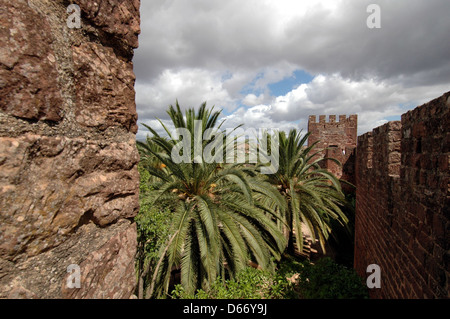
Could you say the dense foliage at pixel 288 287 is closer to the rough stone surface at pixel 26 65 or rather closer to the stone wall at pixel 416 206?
the stone wall at pixel 416 206

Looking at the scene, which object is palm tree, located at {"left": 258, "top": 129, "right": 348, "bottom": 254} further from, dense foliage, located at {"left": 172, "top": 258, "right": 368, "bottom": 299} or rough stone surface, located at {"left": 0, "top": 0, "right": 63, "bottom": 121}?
rough stone surface, located at {"left": 0, "top": 0, "right": 63, "bottom": 121}

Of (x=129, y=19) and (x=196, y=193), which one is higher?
(x=129, y=19)

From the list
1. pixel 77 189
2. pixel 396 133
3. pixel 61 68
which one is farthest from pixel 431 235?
pixel 61 68

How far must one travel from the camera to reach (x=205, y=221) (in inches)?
179

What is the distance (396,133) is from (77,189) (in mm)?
3943

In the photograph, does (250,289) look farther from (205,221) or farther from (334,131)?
(334,131)

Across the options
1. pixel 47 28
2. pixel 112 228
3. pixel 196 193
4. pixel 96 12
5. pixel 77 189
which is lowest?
pixel 196 193

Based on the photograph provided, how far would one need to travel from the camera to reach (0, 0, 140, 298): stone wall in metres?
0.54

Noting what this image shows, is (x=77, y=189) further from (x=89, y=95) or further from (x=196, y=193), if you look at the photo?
(x=196, y=193)

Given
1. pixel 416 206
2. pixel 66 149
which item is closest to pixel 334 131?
pixel 416 206

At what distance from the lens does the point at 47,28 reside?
0.64 metres

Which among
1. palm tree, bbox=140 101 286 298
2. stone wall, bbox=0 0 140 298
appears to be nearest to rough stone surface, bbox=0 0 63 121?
stone wall, bbox=0 0 140 298

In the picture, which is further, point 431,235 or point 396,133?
point 396,133

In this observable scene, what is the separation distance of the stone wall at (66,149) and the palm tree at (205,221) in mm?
3693
